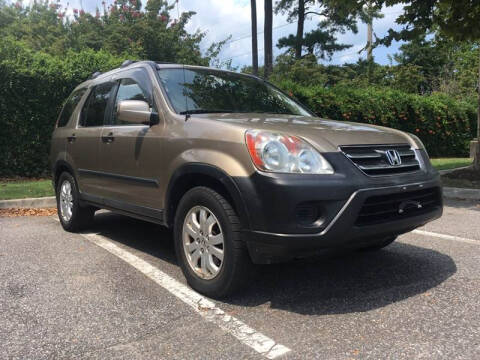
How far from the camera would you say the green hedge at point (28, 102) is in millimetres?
9766

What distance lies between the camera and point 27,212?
725 cm

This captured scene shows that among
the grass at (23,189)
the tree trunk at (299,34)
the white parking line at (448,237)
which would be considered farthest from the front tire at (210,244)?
the tree trunk at (299,34)

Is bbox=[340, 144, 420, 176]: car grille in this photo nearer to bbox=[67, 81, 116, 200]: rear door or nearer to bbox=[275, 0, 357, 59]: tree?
bbox=[67, 81, 116, 200]: rear door

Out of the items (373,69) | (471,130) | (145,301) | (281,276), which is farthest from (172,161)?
(373,69)

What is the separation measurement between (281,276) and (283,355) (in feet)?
4.40

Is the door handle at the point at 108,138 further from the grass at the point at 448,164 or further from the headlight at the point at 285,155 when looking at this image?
the grass at the point at 448,164

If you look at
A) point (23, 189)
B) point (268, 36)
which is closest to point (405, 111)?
point (268, 36)

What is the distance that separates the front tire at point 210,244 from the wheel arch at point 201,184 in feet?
0.24

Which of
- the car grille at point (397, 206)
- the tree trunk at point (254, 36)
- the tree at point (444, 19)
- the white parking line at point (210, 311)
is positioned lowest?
the white parking line at point (210, 311)

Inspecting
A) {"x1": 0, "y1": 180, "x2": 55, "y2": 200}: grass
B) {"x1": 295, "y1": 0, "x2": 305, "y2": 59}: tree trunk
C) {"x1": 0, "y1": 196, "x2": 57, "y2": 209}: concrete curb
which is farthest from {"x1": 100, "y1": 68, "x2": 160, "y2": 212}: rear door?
{"x1": 295, "y1": 0, "x2": 305, "y2": 59}: tree trunk

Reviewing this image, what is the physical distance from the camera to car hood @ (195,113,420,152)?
3039mm

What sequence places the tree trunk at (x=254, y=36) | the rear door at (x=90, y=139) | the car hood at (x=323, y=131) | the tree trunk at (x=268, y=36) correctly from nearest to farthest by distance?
the car hood at (x=323, y=131) < the rear door at (x=90, y=139) < the tree trunk at (x=254, y=36) < the tree trunk at (x=268, y=36)

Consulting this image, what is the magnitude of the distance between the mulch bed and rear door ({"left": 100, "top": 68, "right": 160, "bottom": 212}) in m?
3.23

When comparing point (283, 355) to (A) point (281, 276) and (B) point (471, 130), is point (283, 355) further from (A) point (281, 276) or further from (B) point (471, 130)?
(B) point (471, 130)
